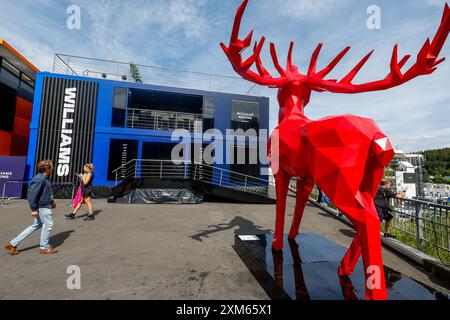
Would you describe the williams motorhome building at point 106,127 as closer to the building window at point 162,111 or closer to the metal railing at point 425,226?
the building window at point 162,111

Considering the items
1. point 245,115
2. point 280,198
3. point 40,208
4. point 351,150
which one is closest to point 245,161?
point 245,115

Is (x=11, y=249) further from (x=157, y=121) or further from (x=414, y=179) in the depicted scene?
(x=414, y=179)

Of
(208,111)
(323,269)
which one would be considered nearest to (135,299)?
(323,269)

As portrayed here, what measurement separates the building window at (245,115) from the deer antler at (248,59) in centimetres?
987

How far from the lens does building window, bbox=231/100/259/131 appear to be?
528 inches

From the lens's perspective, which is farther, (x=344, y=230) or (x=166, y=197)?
(x=166, y=197)

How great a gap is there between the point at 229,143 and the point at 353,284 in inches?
422

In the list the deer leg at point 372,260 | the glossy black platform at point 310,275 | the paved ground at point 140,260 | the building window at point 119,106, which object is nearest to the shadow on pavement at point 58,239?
the paved ground at point 140,260

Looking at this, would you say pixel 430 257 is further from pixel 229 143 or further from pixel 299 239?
pixel 229 143

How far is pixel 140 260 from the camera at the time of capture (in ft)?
11.9

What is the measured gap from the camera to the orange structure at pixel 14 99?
11.5m

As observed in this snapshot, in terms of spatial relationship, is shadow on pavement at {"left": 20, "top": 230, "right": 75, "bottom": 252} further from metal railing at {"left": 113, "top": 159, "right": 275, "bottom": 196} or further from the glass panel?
the glass panel

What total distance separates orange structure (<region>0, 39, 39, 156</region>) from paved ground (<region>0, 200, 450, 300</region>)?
7.94 m

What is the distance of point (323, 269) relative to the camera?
283cm
